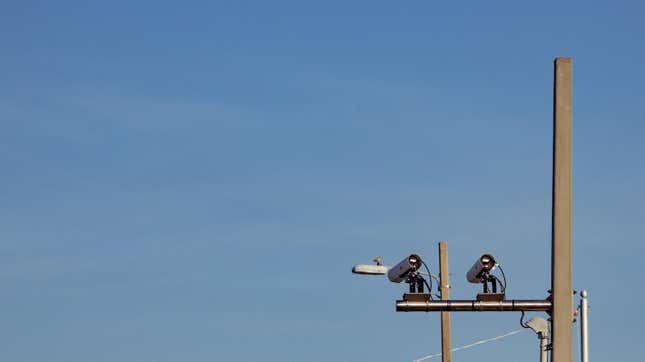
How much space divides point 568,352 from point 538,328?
445 inches

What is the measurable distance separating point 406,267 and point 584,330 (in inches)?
255

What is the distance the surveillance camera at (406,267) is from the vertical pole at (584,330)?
601 cm

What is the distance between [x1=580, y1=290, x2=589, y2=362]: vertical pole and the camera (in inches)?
1163

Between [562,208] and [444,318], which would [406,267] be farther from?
[444,318]

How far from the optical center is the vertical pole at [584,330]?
29.5 meters

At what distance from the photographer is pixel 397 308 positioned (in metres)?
24.1

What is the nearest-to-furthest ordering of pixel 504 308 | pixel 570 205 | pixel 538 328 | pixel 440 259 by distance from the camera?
pixel 570 205
pixel 504 308
pixel 538 328
pixel 440 259

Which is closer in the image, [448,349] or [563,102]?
[563,102]

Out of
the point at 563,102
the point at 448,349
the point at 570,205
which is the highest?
the point at 563,102

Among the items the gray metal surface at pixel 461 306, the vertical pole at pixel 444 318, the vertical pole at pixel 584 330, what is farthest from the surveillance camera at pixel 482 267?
the vertical pole at pixel 444 318

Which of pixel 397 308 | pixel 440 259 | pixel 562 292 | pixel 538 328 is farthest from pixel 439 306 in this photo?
pixel 440 259

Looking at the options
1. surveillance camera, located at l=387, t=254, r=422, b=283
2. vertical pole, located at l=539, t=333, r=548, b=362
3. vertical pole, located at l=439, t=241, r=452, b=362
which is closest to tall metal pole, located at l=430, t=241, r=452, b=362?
vertical pole, located at l=439, t=241, r=452, b=362

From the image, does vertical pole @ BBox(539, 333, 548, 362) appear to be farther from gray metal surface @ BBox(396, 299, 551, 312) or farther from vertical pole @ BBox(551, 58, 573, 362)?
vertical pole @ BBox(551, 58, 573, 362)

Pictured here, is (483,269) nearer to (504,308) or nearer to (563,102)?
(504,308)
